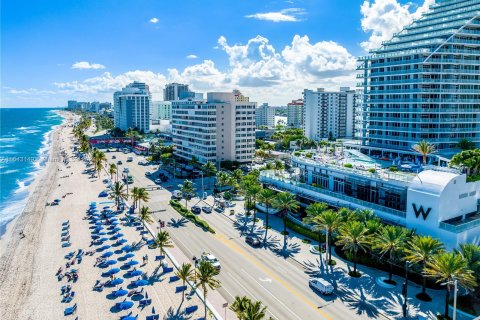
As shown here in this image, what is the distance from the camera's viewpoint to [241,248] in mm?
66812

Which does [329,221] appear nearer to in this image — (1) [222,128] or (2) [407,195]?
(2) [407,195]

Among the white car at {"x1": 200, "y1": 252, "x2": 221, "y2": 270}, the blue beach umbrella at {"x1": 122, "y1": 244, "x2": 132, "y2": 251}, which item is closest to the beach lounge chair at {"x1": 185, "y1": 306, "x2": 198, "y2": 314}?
the white car at {"x1": 200, "y1": 252, "x2": 221, "y2": 270}

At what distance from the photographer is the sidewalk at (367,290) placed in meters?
45.9

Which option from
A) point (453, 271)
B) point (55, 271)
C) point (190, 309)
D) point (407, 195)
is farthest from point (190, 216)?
point (453, 271)

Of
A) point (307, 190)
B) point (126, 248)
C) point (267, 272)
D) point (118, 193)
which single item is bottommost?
point (267, 272)

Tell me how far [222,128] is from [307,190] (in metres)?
62.7

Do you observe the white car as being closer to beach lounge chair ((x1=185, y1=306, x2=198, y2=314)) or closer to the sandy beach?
the sandy beach

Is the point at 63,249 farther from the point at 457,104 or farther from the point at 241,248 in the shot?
the point at 457,104

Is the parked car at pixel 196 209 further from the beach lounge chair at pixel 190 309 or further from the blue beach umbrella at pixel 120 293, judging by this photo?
the beach lounge chair at pixel 190 309

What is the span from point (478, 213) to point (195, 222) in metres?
53.6

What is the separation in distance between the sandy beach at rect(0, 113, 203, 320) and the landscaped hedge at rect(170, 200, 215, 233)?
12.6m

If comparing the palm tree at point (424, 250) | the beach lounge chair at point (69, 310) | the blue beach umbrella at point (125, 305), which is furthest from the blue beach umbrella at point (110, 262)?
the palm tree at point (424, 250)

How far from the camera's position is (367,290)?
51.2 meters

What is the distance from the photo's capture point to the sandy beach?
161 ft
